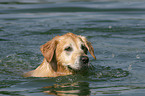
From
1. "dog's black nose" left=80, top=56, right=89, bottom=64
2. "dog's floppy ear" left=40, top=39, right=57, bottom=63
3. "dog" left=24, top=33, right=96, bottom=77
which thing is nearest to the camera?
"dog's black nose" left=80, top=56, right=89, bottom=64

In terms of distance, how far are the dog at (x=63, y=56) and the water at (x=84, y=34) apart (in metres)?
0.25

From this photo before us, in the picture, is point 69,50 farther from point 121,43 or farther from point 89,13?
point 89,13

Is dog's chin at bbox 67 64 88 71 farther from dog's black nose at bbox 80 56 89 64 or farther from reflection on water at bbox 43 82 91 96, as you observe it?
reflection on water at bbox 43 82 91 96

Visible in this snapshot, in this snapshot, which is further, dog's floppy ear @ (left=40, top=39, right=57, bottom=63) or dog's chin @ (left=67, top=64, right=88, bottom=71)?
dog's floppy ear @ (left=40, top=39, right=57, bottom=63)

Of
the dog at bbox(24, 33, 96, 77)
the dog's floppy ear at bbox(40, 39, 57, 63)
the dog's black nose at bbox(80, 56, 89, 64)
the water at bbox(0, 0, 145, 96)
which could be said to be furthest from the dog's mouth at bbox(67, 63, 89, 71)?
the dog's floppy ear at bbox(40, 39, 57, 63)

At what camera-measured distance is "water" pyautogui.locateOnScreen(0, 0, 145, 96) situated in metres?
7.93

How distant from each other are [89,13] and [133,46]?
7.65 metres

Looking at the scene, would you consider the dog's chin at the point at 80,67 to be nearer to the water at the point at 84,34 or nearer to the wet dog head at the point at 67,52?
the wet dog head at the point at 67,52

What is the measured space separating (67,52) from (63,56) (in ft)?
0.47

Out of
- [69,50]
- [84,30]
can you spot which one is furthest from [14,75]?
[84,30]

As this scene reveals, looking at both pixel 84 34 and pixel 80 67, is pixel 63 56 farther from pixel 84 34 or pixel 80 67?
pixel 84 34

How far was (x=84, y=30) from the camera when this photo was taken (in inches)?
580

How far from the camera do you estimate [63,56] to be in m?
8.37

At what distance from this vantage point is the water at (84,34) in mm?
7926
